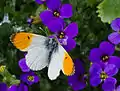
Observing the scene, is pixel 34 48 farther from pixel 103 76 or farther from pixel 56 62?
pixel 103 76

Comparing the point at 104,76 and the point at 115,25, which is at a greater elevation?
the point at 115,25

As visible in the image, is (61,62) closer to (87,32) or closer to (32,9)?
(87,32)

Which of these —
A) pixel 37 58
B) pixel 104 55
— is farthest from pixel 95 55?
pixel 37 58

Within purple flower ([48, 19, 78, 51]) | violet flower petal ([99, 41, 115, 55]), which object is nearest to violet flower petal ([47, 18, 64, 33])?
purple flower ([48, 19, 78, 51])

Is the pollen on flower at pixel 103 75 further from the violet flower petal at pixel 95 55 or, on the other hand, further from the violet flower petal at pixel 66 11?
the violet flower petal at pixel 66 11

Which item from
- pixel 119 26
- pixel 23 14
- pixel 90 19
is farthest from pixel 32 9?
pixel 119 26

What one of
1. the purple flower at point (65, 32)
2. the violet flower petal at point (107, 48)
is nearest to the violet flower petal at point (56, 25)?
the purple flower at point (65, 32)

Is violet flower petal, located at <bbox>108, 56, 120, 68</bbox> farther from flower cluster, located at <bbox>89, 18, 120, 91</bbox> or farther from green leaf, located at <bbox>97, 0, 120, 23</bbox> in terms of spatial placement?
green leaf, located at <bbox>97, 0, 120, 23</bbox>
